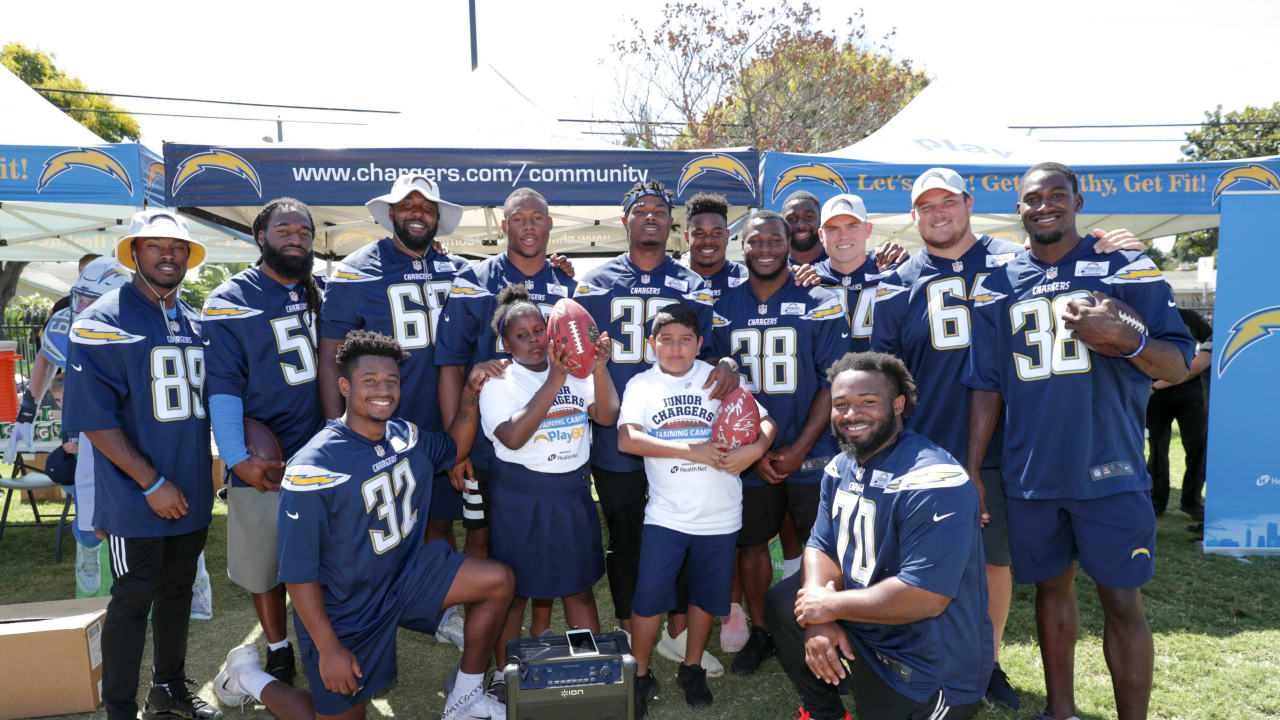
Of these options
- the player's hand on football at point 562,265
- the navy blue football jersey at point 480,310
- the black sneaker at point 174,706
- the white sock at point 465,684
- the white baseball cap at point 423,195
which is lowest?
the black sneaker at point 174,706

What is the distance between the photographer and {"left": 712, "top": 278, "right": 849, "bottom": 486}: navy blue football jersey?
3.62 m

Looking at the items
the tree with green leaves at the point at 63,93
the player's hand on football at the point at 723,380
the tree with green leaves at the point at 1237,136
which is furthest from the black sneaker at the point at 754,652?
the tree with green leaves at the point at 1237,136

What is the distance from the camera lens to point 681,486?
130 inches

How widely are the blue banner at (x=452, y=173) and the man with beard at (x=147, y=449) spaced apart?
2294 mm

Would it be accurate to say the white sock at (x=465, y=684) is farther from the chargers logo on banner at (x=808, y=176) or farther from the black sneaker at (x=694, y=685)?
the chargers logo on banner at (x=808, y=176)

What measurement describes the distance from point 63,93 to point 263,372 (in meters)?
23.6

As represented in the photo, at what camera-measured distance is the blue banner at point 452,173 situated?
5391 mm

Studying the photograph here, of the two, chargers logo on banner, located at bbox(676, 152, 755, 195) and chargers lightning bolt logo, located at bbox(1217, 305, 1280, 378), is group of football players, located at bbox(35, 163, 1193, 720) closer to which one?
chargers logo on banner, located at bbox(676, 152, 755, 195)

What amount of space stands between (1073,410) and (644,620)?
6.46 ft

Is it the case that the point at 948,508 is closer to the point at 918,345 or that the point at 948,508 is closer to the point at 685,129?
the point at 918,345

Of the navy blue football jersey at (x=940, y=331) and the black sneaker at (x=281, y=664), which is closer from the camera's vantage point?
the navy blue football jersey at (x=940, y=331)

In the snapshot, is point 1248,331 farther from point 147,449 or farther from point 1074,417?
point 147,449

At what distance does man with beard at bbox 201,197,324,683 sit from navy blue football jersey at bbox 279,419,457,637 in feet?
1.83

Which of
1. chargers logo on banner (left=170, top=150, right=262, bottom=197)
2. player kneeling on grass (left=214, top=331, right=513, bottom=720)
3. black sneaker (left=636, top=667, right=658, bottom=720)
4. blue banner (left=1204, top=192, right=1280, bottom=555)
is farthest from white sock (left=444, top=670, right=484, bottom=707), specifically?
blue banner (left=1204, top=192, right=1280, bottom=555)
